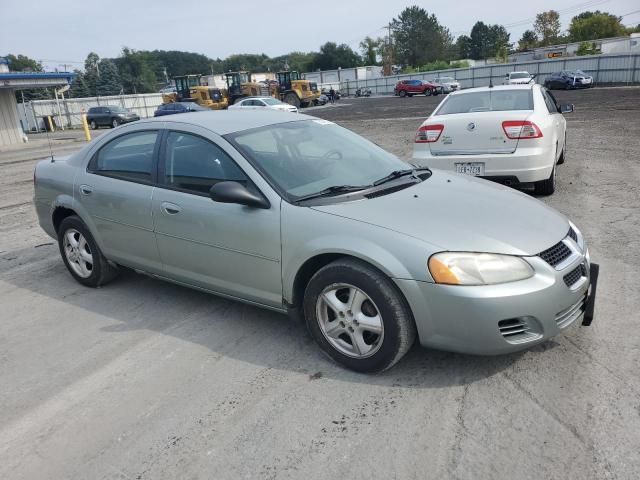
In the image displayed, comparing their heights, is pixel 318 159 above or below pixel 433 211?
above

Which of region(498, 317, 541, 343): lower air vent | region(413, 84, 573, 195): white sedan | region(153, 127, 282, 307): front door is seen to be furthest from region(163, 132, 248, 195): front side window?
region(413, 84, 573, 195): white sedan

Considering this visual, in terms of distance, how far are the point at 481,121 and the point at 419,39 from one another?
111 meters

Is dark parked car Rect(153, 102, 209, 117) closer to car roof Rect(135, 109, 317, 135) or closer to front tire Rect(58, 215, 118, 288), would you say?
front tire Rect(58, 215, 118, 288)

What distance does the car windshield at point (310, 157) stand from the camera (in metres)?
3.56

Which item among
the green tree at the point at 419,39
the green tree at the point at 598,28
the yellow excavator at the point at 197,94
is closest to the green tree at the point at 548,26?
the green tree at the point at 598,28

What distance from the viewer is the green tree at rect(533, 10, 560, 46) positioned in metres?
89.7

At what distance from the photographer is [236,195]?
131 inches

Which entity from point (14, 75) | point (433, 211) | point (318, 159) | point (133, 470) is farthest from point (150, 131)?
point (14, 75)

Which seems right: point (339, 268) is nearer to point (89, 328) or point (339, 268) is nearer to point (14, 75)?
point (89, 328)

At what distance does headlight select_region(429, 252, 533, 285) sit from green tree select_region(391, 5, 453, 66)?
11240 centimetres

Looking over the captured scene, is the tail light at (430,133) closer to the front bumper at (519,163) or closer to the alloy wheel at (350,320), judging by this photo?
the front bumper at (519,163)

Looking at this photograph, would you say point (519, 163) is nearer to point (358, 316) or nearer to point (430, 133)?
point (430, 133)

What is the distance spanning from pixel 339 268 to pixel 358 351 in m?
0.52

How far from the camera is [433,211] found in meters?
3.21
